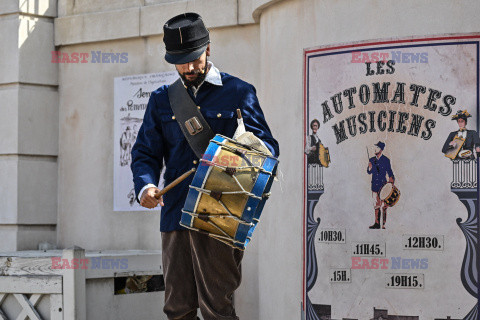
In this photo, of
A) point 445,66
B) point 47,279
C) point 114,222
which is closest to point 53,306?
point 47,279

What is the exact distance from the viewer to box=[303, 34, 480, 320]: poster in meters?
6.36

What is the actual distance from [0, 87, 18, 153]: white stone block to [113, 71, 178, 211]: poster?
0.97 metres

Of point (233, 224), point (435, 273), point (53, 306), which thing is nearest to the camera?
point (233, 224)

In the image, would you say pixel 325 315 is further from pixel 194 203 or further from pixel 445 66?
pixel 194 203

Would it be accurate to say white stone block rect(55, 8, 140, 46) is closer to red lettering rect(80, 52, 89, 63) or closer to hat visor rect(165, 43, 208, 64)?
red lettering rect(80, 52, 89, 63)

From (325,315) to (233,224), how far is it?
2.40m

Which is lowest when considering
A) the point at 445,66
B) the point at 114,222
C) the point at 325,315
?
the point at 325,315

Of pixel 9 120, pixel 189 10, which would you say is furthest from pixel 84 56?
pixel 189 10

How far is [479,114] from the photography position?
251 inches

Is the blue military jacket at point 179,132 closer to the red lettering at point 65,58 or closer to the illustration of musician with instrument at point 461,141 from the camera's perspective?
the illustration of musician with instrument at point 461,141

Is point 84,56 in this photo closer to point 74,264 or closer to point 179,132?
point 74,264

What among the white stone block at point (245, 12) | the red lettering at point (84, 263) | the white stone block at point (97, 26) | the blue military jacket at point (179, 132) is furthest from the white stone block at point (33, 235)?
the blue military jacket at point (179, 132)

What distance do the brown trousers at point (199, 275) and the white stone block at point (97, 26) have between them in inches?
167

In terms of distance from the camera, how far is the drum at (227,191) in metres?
4.51
